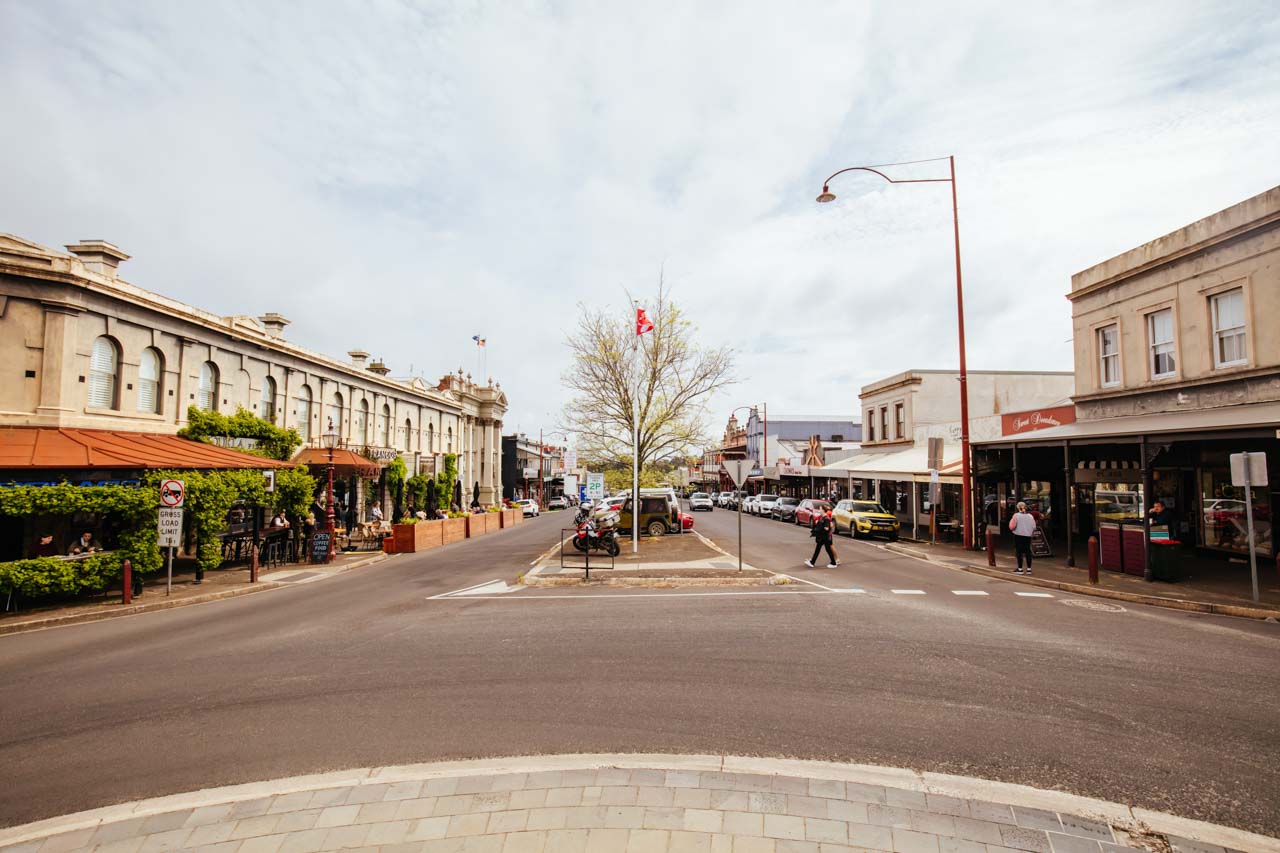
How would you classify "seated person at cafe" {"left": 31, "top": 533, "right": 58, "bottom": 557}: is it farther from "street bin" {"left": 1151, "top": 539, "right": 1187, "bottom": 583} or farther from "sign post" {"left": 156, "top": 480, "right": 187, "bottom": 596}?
"street bin" {"left": 1151, "top": 539, "right": 1187, "bottom": 583}

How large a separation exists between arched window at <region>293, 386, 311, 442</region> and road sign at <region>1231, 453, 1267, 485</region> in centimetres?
3215

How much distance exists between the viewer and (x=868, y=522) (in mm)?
25703

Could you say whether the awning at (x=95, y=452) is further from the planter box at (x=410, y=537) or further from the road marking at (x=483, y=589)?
the road marking at (x=483, y=589)

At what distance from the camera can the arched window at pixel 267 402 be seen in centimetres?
2694

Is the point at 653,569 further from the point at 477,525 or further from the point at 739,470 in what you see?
the point at 477,525

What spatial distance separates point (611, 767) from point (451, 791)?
1.16 m

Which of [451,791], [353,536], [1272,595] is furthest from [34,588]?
[1272,595]

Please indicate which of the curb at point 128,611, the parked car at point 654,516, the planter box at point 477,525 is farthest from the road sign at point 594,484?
the planter box at point 477,525

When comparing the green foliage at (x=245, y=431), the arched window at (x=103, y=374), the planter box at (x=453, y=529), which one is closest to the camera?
the arched window at (x=103, y=374)

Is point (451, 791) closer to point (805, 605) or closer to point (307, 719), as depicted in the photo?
point (307, 719)

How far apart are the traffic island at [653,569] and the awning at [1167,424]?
8.57 metres

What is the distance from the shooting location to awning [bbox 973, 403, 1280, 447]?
1264 cm

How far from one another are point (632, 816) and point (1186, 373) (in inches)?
755

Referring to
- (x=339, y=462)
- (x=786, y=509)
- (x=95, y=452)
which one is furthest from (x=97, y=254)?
(x=786, y=509)
